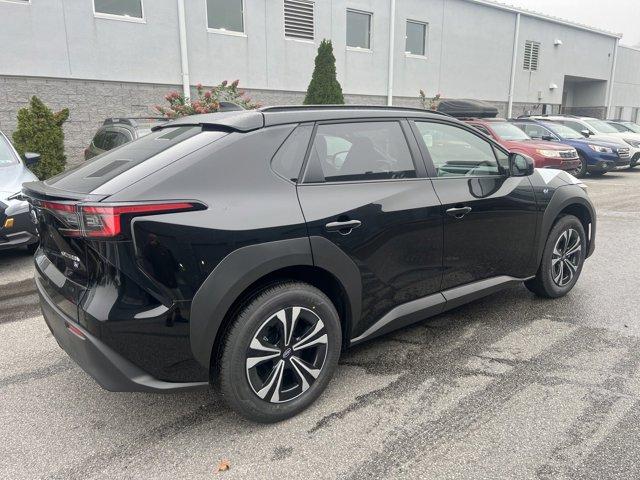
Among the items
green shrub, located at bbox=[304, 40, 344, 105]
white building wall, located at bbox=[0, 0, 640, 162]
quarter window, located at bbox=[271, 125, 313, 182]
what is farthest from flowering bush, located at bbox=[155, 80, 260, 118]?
quarter window, located at bbox=[271, 125, 313, 182]

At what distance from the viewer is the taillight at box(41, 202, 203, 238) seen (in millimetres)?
2164

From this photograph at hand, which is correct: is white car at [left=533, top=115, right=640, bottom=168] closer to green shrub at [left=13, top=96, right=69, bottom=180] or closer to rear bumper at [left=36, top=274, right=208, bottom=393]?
green shrub at [left=13, top=96, right=69, bottom=180]

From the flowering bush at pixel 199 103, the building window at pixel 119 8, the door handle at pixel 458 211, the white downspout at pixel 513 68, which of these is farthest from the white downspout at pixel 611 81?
the door handle at pixel 458 211

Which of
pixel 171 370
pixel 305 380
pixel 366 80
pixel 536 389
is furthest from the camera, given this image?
pixel 366 80

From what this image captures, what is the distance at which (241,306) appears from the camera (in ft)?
8.15

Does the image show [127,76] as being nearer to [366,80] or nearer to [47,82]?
[47,82]

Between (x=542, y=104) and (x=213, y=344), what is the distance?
2552 cm

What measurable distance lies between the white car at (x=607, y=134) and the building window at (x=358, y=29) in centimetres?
627

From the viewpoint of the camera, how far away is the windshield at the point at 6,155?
6.22 m

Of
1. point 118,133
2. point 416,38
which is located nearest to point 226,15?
point 118,133

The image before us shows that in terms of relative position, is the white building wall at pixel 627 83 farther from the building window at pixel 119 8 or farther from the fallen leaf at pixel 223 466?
the fallen leaf at pixel 223 466

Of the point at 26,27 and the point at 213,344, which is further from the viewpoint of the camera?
the point at 26,27

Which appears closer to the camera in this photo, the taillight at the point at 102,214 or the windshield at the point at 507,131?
the taillight at the point at 102,214

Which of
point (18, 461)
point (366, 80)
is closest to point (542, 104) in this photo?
point (366, 80)
